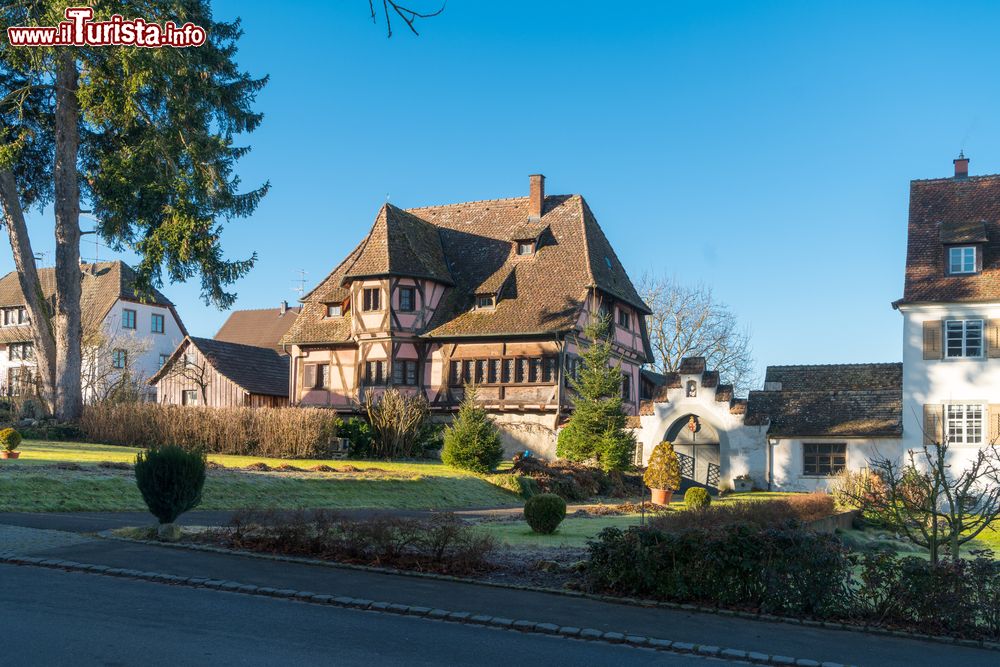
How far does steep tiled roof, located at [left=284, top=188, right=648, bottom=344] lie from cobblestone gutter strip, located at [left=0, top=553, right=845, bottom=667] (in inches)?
1122

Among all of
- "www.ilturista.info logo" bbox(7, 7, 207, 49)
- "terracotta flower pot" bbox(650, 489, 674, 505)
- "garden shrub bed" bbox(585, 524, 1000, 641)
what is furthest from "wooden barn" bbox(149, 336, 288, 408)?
"garden shrub bed" bbox(585, 524, 1000, 641)

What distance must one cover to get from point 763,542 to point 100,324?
5515 cm

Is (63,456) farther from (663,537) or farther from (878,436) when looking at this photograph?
(878,436)

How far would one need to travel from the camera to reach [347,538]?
13805 mm

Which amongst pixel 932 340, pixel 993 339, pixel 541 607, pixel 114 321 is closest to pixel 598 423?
pixel 932 340

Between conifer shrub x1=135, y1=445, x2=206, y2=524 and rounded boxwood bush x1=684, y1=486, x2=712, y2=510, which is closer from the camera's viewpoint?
conifer shrub x1=135, y1=445, x2=206, y2=524

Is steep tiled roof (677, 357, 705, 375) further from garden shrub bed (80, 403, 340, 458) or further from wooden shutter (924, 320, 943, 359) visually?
garden shrub bed (80, 403, 340, 458)

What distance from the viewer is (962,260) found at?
35.0 m

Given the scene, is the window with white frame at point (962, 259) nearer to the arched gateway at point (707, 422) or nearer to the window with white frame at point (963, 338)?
the window with white frame at point (963, 338)

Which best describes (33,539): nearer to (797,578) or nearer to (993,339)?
(797,578)

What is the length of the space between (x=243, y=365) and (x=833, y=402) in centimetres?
2996

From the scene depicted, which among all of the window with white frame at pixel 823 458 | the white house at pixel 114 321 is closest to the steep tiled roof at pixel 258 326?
the white house at pixel 114 321

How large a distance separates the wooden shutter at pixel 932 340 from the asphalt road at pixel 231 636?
94.2ft

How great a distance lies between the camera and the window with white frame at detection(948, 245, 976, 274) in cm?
3489
